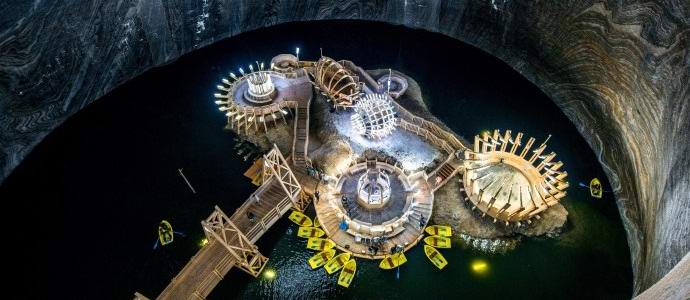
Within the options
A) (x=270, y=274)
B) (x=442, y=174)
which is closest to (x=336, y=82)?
(x=442, y=174)

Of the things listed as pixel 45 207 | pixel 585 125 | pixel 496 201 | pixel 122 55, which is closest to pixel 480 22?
pixel 585 125

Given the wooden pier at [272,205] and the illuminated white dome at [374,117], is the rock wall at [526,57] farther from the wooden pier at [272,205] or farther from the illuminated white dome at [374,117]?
the illuminated white dome at [374,117]

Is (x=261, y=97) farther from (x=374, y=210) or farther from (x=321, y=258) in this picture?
(x=321, y=258)

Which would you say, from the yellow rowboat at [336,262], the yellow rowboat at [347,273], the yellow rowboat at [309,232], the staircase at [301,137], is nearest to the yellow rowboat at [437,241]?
the yellow rowboat at [347,273]

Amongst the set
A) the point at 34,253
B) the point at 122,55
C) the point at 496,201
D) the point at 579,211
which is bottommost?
the point at 579,211

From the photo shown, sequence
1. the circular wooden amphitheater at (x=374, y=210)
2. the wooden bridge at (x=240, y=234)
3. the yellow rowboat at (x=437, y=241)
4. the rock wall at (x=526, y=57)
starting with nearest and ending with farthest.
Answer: the wooden bridge at (x=240, y=234) → the rock wall at (x=526, y=57) → the circular wooden amphitheater at (x=374, y=210) → the yellow rowboat at (x=437, y=241)

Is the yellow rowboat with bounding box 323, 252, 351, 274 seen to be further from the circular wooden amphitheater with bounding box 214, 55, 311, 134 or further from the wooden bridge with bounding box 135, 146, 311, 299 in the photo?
the circular wooden amphitheater with bounding box 214, 55, 311, 134

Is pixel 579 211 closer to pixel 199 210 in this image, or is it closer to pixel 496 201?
pixel 496 201
